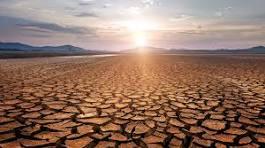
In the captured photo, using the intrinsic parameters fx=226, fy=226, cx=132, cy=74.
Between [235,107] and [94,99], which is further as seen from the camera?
[94,99]

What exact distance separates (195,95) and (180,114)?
64.1 inches

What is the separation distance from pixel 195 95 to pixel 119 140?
114 inches

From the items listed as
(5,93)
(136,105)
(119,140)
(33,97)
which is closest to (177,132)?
(119,140)

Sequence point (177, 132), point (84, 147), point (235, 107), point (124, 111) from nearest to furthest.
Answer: point (84, 147) → point (177, 132) → point (124, 111) → point (235, 107)

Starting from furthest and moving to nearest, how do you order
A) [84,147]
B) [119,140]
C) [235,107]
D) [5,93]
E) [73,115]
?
[5,93] < [235,107] < [73,115] < [119,140] < [84,147]

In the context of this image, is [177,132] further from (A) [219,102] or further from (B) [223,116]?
(A) [219,102]

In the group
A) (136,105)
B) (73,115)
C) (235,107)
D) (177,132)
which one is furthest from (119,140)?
(235,107)

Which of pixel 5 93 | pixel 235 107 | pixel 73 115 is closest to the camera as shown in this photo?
pixel 73 115

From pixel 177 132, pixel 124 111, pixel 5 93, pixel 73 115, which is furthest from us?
pixel 5 93

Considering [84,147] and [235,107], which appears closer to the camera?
[84,147]

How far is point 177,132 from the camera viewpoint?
2.65 metres

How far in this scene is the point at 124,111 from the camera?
11.6 ft

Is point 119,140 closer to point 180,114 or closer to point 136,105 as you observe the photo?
point 180,114

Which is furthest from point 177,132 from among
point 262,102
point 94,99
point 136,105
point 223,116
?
point 262,102
